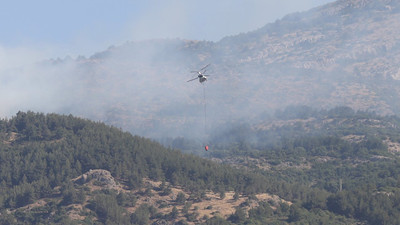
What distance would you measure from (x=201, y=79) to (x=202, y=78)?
19.0 inches

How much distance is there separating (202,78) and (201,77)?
0.32 m

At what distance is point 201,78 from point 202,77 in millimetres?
692

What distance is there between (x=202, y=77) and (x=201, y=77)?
10.1 inches

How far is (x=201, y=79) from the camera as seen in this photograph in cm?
18112

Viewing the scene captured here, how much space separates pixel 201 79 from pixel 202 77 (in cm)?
69

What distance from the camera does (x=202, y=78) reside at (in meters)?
181

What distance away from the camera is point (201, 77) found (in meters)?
181

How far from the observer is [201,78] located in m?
181

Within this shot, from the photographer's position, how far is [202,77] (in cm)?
18062
